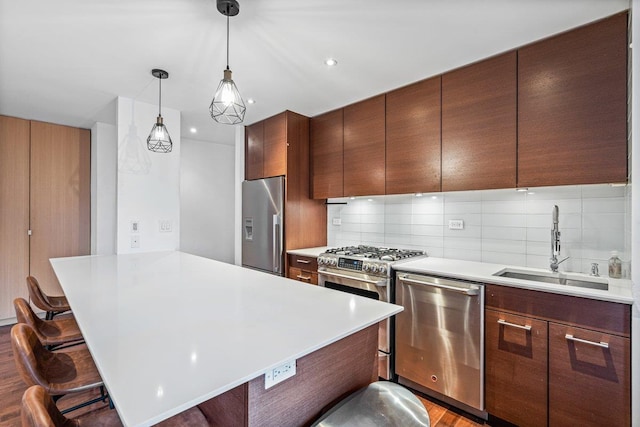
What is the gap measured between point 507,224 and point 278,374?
6.96 feet

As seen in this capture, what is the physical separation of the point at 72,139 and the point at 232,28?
3328 millimetres

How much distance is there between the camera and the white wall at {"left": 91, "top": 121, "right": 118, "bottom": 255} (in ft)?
11.7

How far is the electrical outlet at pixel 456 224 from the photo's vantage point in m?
2.52

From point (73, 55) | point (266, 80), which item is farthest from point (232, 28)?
point (73, 55)

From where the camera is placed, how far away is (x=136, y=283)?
66.5 inches

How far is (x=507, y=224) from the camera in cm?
229

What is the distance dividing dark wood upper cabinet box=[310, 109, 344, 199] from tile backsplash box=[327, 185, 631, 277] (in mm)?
364

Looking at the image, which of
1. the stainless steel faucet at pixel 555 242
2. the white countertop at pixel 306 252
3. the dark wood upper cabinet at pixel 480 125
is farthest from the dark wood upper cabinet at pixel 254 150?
the stainless steel faucet at pixel 555 242

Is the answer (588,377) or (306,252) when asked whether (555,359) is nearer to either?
(588,377)

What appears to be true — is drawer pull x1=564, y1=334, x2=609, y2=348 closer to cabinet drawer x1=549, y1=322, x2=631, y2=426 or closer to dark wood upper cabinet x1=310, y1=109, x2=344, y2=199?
cabinet drawer x1=549, y1=322, x2=631, y2=426

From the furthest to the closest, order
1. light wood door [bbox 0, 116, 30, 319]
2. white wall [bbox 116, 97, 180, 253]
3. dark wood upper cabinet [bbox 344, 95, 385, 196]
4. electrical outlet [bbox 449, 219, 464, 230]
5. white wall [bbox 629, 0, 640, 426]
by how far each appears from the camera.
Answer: light wood door [bbox 0, 116, 30, 319] < white wall [bbox 116, 97, 180, 253] < dark wood upper cabinet [bbox 344, 95, 385, 196] < electrical outlet [bbox 449, 219, 464, 230] < white wall [bbox 629, 0, 640, 426]

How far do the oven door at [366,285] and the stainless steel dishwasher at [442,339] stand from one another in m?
0.09

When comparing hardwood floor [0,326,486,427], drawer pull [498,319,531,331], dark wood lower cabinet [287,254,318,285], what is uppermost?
dark wood lower cabinet [287,254,318,285]

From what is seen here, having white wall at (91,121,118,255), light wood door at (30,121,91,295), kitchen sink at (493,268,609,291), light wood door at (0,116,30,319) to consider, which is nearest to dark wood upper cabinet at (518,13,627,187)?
kitchen sink at (493,268,609,291)
